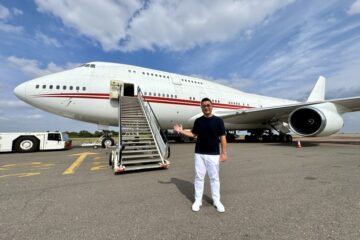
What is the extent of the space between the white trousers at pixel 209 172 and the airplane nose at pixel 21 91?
38.7ft

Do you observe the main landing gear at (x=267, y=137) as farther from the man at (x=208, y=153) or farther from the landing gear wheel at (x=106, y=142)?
the man at (x=208, y=153)

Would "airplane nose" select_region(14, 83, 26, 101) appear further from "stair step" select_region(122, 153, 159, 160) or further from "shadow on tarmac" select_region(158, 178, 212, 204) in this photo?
"shadow on tarmac" select_region(158, 178, 212, 204)

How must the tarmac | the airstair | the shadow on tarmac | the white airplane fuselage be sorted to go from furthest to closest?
the white airplane fuselage
the airstair
the shadow on tarmac
the tarmac

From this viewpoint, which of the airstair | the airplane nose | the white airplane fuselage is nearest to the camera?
the airstair

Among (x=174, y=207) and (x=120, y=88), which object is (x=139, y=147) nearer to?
(x=174, y=207)

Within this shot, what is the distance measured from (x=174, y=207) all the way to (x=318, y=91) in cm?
2764

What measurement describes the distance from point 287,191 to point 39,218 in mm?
4096

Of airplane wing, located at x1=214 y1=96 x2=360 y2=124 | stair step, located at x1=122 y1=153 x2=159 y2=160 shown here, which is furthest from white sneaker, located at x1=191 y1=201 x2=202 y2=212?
airplane wing, located at x1=214 y1=96 x2=360 y2=124

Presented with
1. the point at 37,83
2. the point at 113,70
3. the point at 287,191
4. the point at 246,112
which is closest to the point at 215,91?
the point at 246,112

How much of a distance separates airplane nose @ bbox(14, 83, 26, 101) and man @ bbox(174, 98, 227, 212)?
1165cm

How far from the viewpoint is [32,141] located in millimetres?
11852

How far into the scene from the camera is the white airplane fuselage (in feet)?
36.7

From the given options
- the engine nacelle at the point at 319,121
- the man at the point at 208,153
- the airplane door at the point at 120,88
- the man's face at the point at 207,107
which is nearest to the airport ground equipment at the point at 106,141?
the airplane door at the point at 120,88

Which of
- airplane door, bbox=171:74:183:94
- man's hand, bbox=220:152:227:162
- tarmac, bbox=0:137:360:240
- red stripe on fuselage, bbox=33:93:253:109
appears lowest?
tarmac, bbox=0:137:360:240
